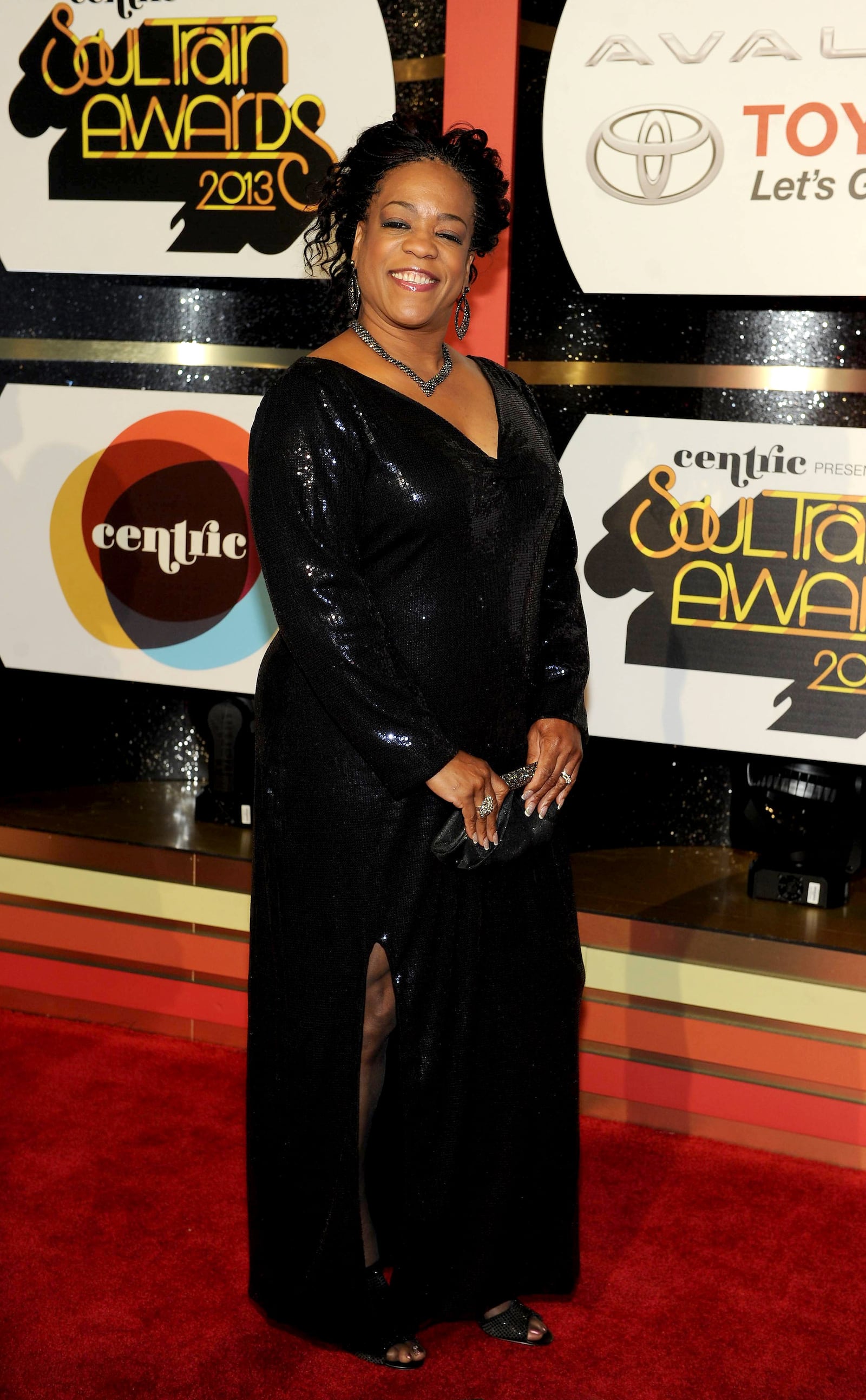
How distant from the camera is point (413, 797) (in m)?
2.03

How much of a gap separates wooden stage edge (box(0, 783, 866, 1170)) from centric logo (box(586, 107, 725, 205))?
137 centimetres

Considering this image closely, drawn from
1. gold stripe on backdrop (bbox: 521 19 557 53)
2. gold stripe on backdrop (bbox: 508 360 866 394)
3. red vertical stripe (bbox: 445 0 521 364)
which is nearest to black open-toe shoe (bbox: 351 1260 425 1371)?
gold stripe on backdrop (bbox: 508 360 866 394)

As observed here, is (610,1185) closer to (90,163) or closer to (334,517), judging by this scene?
(334,517)

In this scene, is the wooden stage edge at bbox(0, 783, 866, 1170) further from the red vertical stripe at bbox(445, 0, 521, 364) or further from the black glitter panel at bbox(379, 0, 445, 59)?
the black glitter panel at bbox(379, 0, 445, 59)

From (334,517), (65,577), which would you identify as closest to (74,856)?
(65,577)

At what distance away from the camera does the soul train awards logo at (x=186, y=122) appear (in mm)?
3020

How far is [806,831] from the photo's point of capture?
9.64 feet

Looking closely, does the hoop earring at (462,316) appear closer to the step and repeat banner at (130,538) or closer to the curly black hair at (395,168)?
the curly black hair at (395,168)

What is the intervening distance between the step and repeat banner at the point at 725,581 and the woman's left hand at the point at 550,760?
2.62ft

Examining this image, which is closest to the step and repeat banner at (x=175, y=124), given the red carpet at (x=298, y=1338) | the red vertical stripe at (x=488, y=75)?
the red vertical stripe at (x=488, y=75)

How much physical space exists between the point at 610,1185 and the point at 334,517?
1424mm

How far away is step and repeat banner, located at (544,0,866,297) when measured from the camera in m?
2.65

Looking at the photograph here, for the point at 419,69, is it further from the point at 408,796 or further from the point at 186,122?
the point at 408,796

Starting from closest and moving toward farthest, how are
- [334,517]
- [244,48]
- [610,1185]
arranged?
1. [334,517]
2. [610,1185]
3. [244,48]
